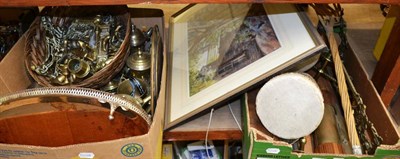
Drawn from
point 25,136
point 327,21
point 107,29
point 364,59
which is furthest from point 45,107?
point 364,59

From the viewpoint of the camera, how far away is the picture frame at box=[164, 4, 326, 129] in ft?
2.48

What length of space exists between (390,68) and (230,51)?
0.36m

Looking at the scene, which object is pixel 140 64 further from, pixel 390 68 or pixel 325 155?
pixel 390 68

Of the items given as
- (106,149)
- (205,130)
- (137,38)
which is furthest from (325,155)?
(137,38)

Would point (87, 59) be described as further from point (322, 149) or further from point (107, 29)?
point (322, 149)

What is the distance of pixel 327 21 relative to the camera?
0.94 metres

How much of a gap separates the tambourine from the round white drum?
24cm

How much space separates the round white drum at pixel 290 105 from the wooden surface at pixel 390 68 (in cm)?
21

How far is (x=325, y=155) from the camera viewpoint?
0.69 metres

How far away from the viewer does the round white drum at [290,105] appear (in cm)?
70

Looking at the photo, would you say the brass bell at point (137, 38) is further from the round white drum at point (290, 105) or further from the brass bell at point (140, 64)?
the round white drum at point (290, 105)

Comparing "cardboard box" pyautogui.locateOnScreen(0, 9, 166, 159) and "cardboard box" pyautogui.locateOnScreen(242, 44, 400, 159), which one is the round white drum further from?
"cardboard box" pyautogui.locateOnScreen(0, 9, 166, 159)

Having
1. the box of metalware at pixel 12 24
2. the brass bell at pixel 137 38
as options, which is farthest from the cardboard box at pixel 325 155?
the box of metalware at pixel 12 24

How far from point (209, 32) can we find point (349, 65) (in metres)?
0.38
